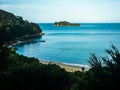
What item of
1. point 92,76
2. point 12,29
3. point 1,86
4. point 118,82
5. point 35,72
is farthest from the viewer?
point 12,29

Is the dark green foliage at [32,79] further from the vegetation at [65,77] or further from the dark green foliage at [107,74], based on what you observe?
the dark green foliage at [107,74]

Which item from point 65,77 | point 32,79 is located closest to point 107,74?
point 32,79

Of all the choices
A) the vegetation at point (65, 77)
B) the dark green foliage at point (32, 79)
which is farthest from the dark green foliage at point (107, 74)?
the dark green foliage at point (32, 79)

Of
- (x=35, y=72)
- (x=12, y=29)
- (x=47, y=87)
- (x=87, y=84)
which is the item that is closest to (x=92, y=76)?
(x=87, y=84)

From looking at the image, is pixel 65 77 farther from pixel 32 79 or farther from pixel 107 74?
pixel 107 74

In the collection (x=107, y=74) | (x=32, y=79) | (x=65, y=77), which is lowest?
(x=65, y=77)

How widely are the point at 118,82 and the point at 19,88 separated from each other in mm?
8079

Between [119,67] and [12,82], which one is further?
[12,82]

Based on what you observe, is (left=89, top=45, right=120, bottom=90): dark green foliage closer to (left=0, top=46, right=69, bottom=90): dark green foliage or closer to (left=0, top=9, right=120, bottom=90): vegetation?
(left=0, top=9, right=120, bottom=90): vegetation

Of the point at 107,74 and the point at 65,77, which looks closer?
the point at 107,74

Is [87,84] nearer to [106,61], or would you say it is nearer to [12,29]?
[106,61]

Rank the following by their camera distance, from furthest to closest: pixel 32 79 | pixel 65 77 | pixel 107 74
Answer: pixel 65 77, pixel 32 79, pixel 107 74

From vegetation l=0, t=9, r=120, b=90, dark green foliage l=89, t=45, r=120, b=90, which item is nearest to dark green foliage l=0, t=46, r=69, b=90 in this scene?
vegetation l=0, t=9, r=120, b=90

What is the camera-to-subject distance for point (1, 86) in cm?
1997
